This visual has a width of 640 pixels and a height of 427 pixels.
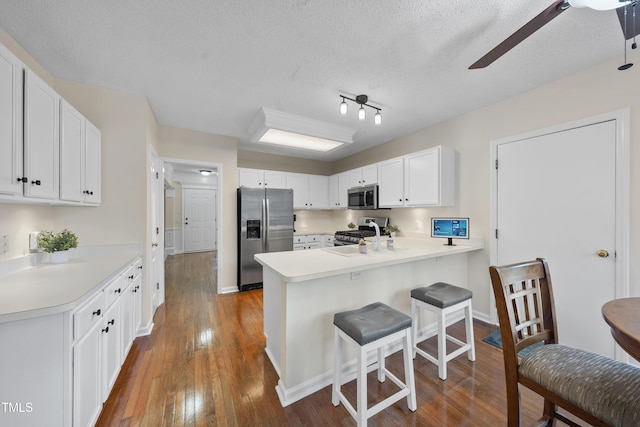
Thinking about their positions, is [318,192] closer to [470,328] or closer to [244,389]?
[470,328]

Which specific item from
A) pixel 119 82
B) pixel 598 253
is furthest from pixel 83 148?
pixel 598 253

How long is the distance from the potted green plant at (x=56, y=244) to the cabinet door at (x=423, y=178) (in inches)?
147

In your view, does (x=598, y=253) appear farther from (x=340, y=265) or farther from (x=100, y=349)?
(x=100, y=349)

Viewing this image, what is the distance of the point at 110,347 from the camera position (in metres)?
1.62

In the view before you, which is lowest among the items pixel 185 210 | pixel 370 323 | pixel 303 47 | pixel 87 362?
pixel 87 362

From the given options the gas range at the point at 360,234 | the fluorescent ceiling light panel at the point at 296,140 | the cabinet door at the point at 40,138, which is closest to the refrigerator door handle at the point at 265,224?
the fluorescent ceiling light panel at the point at 296,140

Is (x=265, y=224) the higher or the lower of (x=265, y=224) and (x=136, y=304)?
the higher

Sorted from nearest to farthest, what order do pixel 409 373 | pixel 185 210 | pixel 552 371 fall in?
1. pixel 552 371
2. pixel 409 373
3. pixel 185 210

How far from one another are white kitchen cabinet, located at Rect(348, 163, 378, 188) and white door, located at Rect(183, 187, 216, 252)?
5427 millimetres

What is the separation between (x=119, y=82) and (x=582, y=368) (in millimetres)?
3918

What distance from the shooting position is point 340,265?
1.77 m

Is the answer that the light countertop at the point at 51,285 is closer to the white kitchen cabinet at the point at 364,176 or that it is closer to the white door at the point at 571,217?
the white kitchen cabinet at the point at 364,176

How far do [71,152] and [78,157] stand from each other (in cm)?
10

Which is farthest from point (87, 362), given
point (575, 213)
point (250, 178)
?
point (575, 213)
